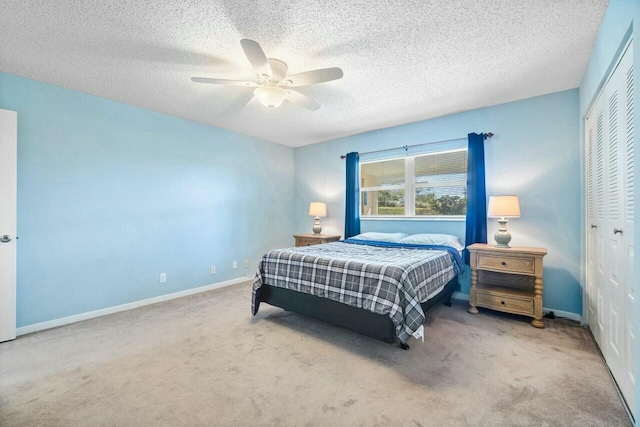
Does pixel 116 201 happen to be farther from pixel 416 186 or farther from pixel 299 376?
pixel 416 186

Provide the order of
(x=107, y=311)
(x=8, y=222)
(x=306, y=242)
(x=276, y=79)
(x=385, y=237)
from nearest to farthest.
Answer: (x=276, y=79) < (x=8, y=222) < (x=107, y=311) < (x=385, y=237) < (x=306, y=242)

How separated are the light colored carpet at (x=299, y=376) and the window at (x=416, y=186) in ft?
5.35

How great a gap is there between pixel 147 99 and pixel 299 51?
2.09m

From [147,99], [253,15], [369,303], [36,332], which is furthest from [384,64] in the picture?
[36,332]

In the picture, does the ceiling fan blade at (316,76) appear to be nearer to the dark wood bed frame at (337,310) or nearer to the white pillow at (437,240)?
the dark wood bed frame at (337,310)

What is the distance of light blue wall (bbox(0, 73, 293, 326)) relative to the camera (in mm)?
2650

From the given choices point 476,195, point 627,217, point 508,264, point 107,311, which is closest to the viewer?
point 627,217

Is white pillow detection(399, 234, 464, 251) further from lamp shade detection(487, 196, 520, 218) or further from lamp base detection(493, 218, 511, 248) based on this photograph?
lamp shade detection(487, 196, 520, 218)

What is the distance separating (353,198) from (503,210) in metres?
2.14

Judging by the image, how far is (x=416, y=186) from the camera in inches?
157

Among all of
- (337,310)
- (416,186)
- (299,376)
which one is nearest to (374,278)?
(337,310)

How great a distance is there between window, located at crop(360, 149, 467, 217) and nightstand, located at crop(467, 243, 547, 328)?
0.86 m

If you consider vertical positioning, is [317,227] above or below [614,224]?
below

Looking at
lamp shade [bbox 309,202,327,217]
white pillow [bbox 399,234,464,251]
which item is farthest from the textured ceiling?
lamp shade [bbox 309,202,327,217]
